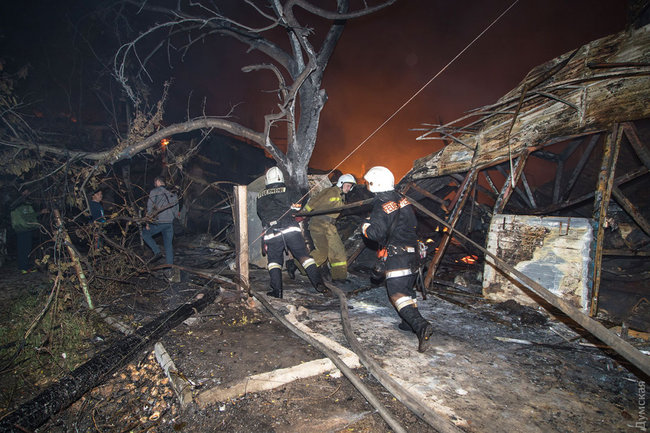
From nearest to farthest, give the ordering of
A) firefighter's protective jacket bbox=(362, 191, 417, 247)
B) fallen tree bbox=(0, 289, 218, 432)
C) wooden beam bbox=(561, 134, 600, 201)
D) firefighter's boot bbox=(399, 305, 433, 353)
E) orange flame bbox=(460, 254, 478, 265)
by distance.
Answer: fallen tree bbox=(0, 289, 218, 432), firefighter's boot bbox=(399, 305, 433, 353), firefighter's protective jacket bbox=(362, 191, 417, 247), wooden beam bbox=(561, 134, 600, 201), orange flame bbox=(460, 254, 478, 265)

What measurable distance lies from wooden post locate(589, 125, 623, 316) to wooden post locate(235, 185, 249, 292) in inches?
190

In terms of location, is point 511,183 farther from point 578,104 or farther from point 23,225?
point 23,225

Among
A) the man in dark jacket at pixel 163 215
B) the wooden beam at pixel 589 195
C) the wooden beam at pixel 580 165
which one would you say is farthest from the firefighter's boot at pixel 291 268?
the wooden beam at pixel 580 165

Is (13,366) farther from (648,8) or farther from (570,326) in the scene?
(648,8)

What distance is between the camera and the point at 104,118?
1201 cm

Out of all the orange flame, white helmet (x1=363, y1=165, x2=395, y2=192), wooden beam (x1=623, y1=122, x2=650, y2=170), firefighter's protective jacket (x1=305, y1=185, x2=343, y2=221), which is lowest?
the orange flame

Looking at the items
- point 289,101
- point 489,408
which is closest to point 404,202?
point 489,408

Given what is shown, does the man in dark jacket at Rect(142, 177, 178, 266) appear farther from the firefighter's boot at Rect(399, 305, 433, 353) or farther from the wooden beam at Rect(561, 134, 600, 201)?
the wooden beam at Rect(561, 134, 600, 201)

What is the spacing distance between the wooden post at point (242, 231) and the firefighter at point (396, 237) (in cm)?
177

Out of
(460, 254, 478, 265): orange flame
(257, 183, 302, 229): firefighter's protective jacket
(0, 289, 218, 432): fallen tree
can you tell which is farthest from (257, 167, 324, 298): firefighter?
(460, 254, 478, 265): orange flame

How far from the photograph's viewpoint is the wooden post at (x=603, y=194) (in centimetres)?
386

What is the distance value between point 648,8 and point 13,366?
Answer: 9034mm

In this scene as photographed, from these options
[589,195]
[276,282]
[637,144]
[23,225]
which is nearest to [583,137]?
[637,144]

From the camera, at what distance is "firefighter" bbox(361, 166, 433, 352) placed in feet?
11.6
